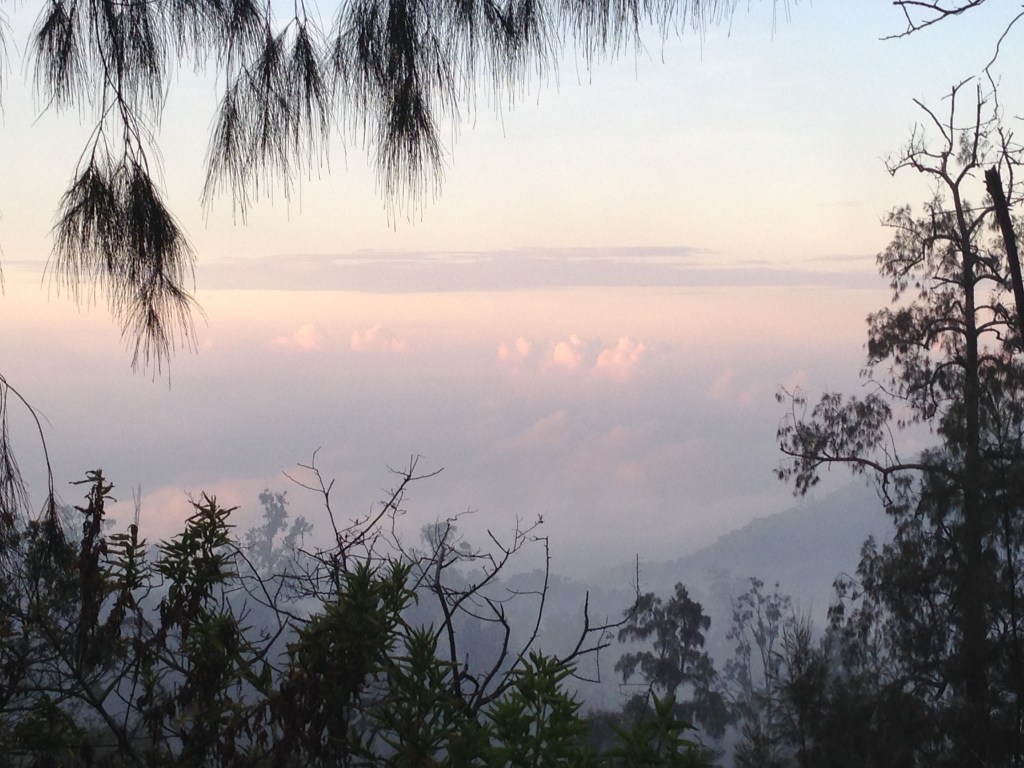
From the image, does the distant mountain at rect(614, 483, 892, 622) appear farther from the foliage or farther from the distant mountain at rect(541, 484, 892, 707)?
the foliage

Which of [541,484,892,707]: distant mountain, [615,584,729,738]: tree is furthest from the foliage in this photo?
[541,484,892,707]: distant mountain

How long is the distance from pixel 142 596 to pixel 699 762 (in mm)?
1201

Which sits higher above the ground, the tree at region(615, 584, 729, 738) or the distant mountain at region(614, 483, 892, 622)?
the tree at region(615, 584, 729, 738)

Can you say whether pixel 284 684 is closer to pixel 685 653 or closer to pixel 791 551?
pixel 685 653

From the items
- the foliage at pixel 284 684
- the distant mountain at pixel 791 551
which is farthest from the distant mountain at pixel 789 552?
the foliage at pixel 284 684

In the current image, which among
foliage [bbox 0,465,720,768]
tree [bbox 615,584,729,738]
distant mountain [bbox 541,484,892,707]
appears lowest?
distant mountain [bbox 541,484,892,707]

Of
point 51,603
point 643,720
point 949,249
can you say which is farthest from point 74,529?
point 949,249

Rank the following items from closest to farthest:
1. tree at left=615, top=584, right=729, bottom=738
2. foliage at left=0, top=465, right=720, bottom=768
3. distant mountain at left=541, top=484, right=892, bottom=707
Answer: foliage at left=0, top=465, right=720, bottom=768 → tree at left=615, top=584, right=729, bottom=738 → distant mountain at left=541, top=484, right=892, bottom=707

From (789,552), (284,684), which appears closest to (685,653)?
(284,684)

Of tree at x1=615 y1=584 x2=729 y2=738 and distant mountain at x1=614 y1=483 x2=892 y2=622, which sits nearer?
tree at x1=615 y1=584 x2=729 y2=738

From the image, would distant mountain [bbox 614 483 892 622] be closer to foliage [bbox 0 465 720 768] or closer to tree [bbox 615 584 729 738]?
tree [bbox 615 584 729 738]

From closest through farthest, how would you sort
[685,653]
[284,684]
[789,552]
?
[284,684]
[685,653]
[789,552]

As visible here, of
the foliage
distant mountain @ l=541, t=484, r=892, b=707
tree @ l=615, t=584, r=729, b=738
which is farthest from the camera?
distant mountain @ l=541, t=484, r=892, b=707

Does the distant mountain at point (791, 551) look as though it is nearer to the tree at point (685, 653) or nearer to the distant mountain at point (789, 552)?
the distant mountain at point (789, 552)
